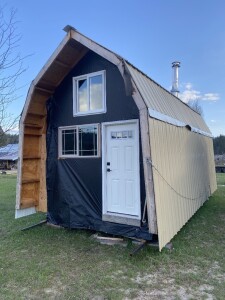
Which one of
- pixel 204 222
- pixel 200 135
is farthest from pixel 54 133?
pixel 200 135

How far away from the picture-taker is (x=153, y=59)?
51.0 feet

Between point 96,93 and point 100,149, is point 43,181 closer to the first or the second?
point 100,149

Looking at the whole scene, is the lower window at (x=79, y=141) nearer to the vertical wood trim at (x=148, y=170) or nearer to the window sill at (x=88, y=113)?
the window sill at (x=88, y=113)

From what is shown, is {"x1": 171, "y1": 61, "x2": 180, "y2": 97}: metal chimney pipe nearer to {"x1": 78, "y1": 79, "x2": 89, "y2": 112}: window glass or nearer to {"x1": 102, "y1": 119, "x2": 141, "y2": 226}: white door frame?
{"x1": 78, "y1": 79, "x2": 89, "y2": 112}: window glass

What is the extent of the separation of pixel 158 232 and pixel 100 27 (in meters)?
7.13

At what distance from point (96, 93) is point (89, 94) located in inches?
8.2

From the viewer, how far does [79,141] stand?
6422 mm

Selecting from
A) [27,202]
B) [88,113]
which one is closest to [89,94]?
[88,113]

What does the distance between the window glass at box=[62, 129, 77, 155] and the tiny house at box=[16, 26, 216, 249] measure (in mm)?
25

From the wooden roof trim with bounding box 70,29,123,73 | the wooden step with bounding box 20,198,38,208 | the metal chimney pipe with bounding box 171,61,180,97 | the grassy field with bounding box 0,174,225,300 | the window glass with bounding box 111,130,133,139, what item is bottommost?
the grassy field with bounding box 0,174,225,300

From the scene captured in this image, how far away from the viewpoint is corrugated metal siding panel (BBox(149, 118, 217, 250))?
16.0 feet

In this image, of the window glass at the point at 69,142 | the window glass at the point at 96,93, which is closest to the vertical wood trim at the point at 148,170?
the window glass at the point at 96,93

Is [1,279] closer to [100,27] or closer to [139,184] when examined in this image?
[139,184]

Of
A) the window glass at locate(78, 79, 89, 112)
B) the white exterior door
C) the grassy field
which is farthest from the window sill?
the grassy field
